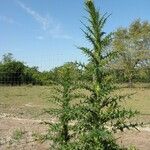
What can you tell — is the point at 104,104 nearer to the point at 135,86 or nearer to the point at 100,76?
the point at 100,76

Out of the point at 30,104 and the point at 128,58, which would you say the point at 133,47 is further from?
the point at 30,104

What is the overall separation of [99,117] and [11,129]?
760 cm

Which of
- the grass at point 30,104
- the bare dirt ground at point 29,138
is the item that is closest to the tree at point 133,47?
the grass at point 30,104

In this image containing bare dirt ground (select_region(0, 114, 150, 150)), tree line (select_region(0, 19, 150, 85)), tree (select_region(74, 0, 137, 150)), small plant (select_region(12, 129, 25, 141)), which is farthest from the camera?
tree line (select_region(0, 19, 150, 85))

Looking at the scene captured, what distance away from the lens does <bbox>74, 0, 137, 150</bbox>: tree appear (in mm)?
6824

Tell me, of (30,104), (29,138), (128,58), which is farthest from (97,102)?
(128,58)

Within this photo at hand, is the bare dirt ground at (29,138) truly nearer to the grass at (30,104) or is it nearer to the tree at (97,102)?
the grass at (30,104)

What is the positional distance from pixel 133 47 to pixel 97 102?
41.6 meters

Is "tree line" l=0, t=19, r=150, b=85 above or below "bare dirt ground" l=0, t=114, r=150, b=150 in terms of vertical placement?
above

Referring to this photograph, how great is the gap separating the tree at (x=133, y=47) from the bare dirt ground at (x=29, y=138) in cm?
3226

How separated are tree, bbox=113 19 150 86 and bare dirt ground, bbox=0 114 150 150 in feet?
106

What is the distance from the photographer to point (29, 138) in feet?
42.2

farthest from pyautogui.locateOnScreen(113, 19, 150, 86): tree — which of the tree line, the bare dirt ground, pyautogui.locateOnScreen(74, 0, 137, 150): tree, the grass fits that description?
pyautogui.locateOnScreen(74, 0, 137, 150): tree

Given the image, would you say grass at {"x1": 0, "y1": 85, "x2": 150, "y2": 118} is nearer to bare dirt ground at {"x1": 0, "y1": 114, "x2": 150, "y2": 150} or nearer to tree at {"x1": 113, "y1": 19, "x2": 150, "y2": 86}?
bare dirt ground at {"x1": 0, "y1": 114, "x2": 150, "y2": 150}
